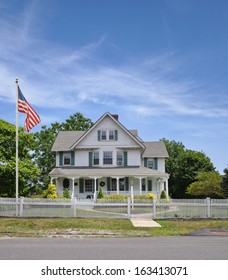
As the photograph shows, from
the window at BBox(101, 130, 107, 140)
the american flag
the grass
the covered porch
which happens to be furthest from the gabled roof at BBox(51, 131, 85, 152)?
the grass

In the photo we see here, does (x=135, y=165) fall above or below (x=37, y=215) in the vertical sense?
above

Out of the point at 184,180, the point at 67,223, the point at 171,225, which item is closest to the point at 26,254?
the point at 67,223

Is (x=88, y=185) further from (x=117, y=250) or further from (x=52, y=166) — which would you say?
(x=117, y=250)

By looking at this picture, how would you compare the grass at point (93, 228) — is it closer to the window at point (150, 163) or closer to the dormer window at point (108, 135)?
the dormer window at point (108, 135)

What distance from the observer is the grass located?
15102 mm

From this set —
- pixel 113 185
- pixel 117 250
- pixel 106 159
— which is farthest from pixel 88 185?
pixel 117 250

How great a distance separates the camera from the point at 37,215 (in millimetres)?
21109

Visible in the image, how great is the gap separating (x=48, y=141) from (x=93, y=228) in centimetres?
4478

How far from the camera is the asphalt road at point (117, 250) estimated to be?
9.21m

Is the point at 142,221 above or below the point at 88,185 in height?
below

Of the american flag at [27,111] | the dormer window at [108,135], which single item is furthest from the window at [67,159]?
the american flag at [27,111]

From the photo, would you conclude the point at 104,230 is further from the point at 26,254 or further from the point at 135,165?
the point at 135,165

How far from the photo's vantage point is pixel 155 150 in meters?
42.8

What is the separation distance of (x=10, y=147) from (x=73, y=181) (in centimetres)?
682
